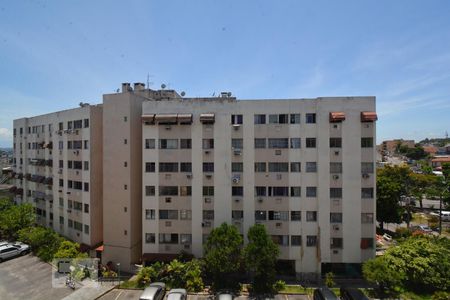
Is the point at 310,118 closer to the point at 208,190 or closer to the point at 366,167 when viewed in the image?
the point at 366,167

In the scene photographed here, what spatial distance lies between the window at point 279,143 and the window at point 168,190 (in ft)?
40.0

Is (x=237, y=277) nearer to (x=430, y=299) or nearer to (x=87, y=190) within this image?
(x=430, y=299)

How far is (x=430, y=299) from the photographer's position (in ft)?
70.7

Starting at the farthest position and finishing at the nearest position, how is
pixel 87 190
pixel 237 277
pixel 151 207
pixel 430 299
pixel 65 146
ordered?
pixel 65 146
pixel 87 190
pixel 151 207
pixel 237 277
pixel 430 299

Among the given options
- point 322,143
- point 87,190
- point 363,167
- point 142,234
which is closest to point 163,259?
point 142,234

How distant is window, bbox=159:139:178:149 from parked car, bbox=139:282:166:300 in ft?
46.6

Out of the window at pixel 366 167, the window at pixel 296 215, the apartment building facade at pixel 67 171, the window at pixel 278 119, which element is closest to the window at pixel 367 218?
the window at pixel 366 167

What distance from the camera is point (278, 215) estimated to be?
27141 millimetres

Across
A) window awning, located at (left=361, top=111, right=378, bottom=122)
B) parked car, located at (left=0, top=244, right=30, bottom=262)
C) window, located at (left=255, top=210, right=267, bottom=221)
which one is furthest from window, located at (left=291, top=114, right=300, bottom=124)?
parked car, located at (left=0, top=244, right=30, bottom=262)

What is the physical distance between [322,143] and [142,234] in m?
24.1

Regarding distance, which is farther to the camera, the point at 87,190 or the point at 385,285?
the point at 87,190

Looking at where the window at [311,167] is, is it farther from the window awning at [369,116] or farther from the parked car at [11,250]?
the parked car at [11,250]

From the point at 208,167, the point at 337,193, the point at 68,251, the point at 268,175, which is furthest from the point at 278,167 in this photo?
the point at 68,251

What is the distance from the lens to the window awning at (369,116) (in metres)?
25.7
